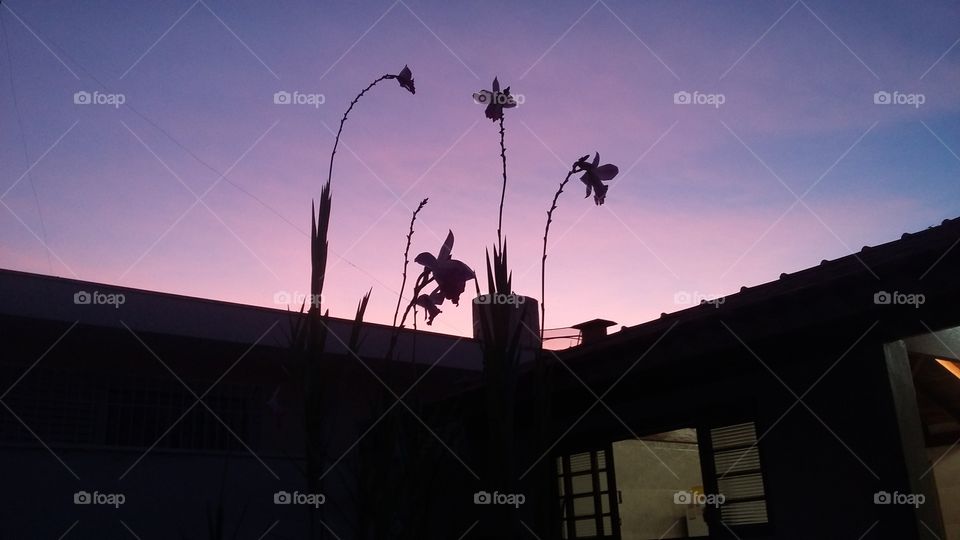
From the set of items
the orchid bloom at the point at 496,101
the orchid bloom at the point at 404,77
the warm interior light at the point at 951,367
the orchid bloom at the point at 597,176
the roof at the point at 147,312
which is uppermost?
the roof at the point at 147,312

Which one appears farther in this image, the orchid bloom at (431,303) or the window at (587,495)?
the window at (587,495)

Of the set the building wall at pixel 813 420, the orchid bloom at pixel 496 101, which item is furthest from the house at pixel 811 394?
the orchid bloom at pixel 496 101

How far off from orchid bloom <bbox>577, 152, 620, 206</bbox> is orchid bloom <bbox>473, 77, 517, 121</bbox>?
0.22m

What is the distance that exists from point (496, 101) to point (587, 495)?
15.0 ft

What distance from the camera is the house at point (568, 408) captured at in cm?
361

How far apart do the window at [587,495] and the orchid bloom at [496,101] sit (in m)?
4.24

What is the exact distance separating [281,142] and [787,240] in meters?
3.55

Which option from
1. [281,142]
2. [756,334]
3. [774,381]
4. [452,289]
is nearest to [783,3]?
[756,334]

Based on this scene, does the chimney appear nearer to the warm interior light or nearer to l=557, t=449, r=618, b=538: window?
l=557, t=449, r=618, b=538: window

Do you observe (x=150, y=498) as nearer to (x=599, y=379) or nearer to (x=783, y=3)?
(x=599, y=379)

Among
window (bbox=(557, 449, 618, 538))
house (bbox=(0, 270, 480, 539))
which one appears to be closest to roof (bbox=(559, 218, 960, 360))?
window (bbox=(557, 449, 618, 538))

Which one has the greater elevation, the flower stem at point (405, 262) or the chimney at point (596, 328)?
the chimney at point (596, 328)

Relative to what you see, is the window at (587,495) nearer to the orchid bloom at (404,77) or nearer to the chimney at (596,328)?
the chimney at (596,328)

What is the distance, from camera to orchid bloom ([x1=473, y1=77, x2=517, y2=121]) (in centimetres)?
180
